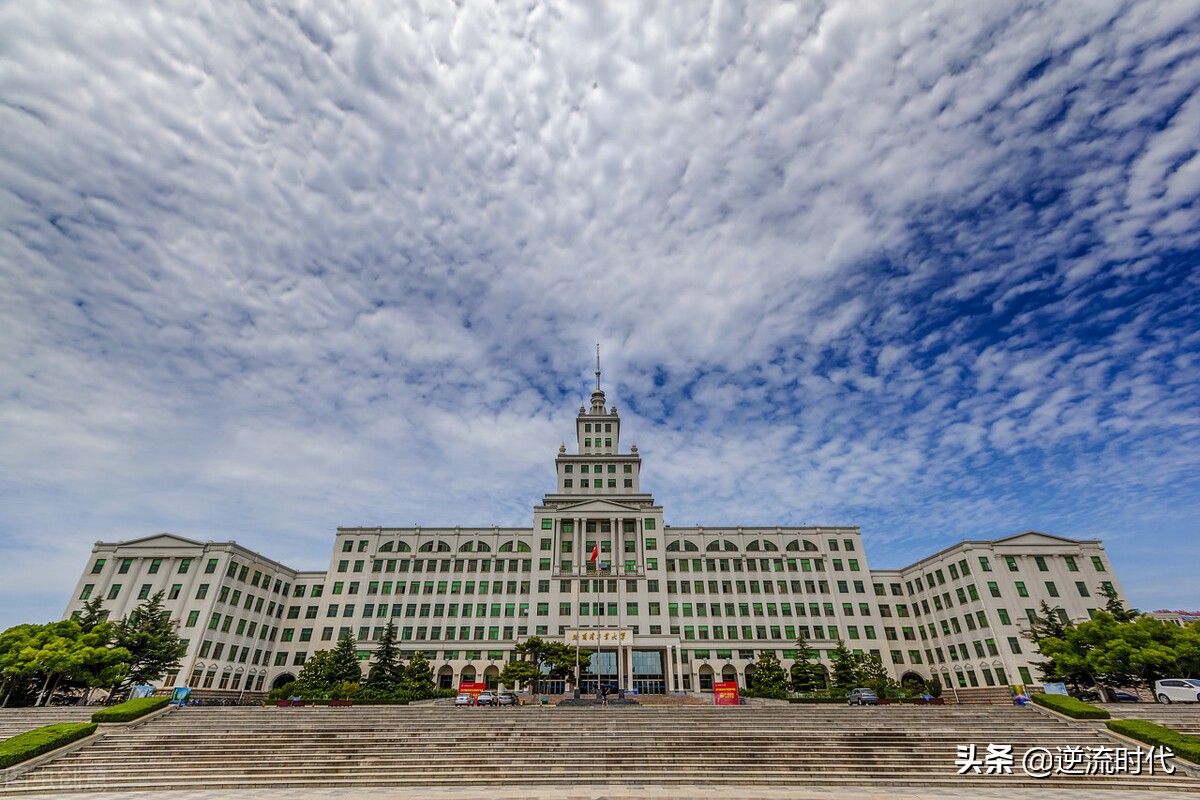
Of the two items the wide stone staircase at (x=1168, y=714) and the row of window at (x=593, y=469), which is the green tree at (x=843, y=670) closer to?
the wide stone staircase at (x=1168, y=714)

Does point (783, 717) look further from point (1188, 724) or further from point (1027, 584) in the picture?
point (1027, 584)

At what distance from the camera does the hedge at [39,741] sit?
23625 mm

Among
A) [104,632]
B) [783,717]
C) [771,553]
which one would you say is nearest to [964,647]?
[771,553]

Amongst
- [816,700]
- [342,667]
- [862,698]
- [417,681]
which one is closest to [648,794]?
[816,700]

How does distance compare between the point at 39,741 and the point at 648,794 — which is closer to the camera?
the point at 648,794

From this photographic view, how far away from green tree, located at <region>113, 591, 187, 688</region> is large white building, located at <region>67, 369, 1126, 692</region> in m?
12.6

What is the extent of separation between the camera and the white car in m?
34.1

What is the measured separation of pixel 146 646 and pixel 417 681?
2023 cm

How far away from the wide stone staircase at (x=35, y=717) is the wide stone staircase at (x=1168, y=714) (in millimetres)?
57011

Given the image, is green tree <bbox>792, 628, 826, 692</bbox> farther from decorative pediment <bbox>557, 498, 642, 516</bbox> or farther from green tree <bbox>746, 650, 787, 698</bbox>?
decorative pediment <bbox>557, 498, 642, 516</bbox>

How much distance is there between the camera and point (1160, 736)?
25219 millimetres

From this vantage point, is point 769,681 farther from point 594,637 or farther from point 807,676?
point 594,637

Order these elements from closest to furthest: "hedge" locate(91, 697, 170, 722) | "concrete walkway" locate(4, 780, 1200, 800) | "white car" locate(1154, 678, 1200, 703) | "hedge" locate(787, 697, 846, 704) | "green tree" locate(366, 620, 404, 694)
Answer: "concrete walkway" locate(4, 780, 1200, 800) < "hedge" locate(91, 697, 170, 722) < "white car" locate(1154, 678, 1200, 703) < "hedge" locate(787, 697, 846, 704) < "green tree" locate(366, 620, 404, 694)

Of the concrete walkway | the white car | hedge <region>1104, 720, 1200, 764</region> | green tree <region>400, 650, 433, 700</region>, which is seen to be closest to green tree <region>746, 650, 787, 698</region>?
hedge <region>1104, 720, 1200, 764</region>
